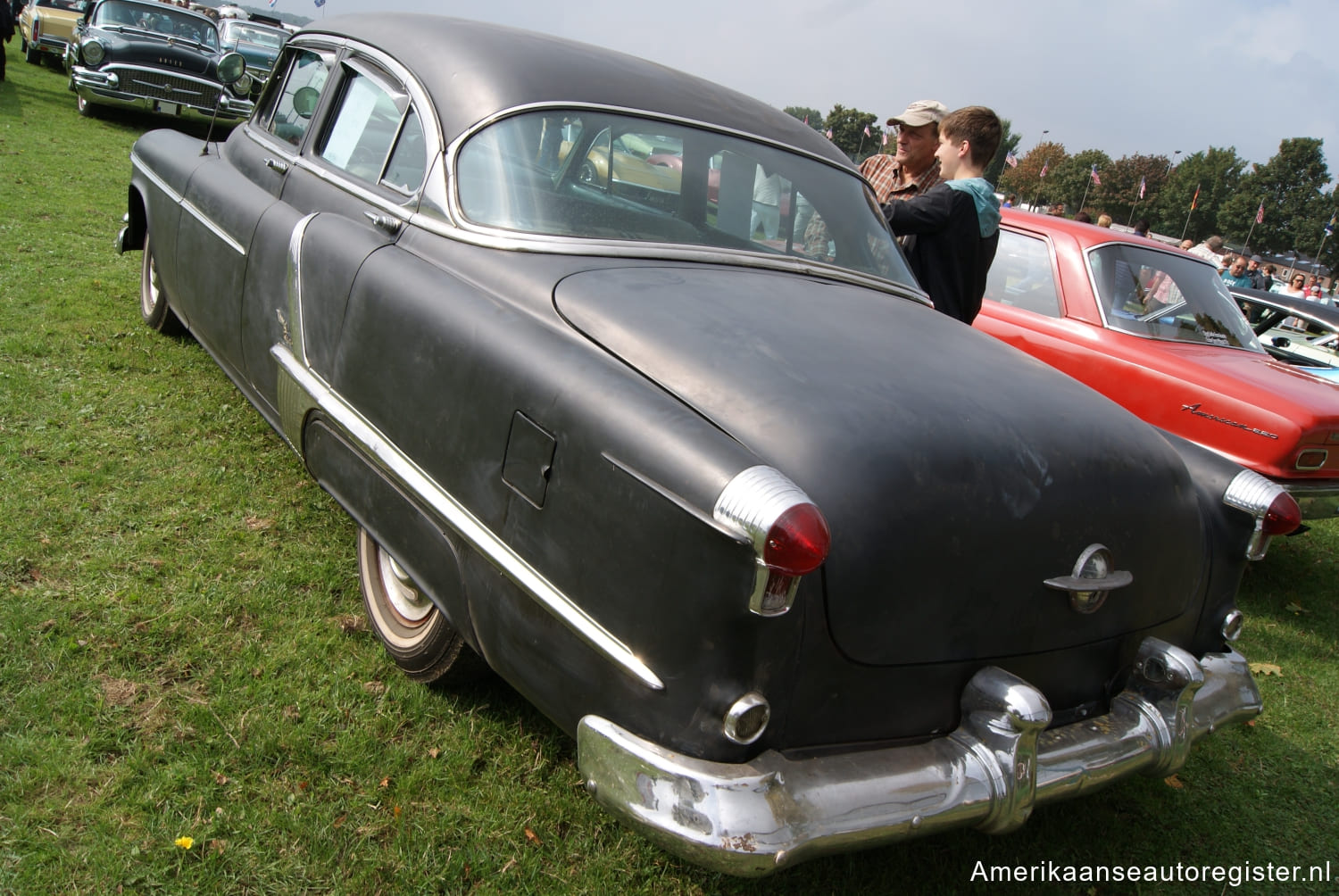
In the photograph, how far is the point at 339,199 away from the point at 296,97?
0.99 m

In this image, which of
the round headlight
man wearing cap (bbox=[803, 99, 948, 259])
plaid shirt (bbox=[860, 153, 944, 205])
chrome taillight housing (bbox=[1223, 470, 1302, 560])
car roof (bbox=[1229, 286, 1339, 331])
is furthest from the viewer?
the round headlight

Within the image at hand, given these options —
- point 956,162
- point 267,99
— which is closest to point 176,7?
point 267,99

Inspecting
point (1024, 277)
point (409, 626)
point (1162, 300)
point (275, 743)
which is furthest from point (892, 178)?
point (275, 743)

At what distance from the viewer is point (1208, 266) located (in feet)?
18.5

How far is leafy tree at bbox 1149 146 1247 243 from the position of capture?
8281 cm

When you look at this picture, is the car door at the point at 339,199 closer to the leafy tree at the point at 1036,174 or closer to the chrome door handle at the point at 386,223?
the chrome door handle at the point at 386,223

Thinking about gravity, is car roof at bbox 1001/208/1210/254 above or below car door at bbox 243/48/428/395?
above

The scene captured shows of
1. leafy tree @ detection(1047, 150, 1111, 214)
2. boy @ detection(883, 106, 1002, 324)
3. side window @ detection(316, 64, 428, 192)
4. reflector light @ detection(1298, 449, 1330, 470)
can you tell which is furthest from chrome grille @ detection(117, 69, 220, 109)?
leafy tree @ detection(1047, 150, 1111, 214)

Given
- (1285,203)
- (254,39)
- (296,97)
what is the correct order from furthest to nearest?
(1285,203), (254,39), (296,97)

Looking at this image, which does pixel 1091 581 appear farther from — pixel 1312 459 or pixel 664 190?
pixel 1312 459

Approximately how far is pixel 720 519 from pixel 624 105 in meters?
1.79

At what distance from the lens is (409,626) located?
2.75 metres

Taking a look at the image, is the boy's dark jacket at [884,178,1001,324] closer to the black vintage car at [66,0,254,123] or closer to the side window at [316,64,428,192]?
the side window at [316,64,428,192]

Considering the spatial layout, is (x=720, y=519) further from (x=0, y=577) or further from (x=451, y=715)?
(x=0, y=577)
